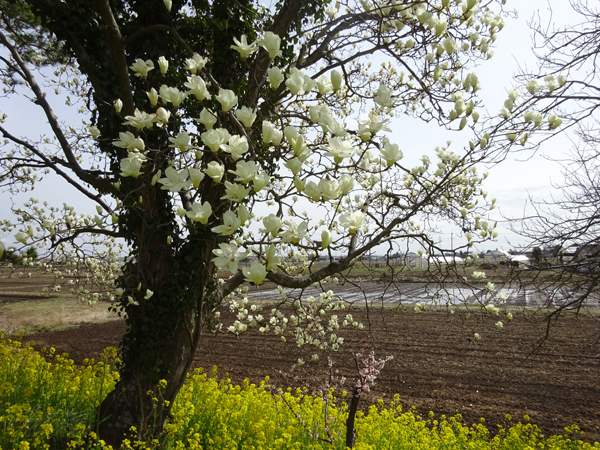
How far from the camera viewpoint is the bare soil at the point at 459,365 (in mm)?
6090

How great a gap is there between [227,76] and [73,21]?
117cm

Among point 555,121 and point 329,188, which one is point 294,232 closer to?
point 329,188

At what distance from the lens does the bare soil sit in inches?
240

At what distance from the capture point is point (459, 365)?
8438 mm

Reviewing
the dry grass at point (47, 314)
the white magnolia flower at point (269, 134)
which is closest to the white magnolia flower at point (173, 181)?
the white magnolia flower at point (269, 134)

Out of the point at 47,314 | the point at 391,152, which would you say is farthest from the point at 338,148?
the point at 47,314

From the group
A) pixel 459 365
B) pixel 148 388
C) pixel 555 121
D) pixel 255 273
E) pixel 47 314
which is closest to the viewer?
pixel 255 273

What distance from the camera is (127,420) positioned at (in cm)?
279

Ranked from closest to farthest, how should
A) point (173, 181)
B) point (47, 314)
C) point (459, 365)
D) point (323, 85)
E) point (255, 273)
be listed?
point (255, 273)
point (173, 181)
point (323, 85)
point (459, 365)
point (47, 314)

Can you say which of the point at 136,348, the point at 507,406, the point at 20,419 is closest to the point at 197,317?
the point at 136,348

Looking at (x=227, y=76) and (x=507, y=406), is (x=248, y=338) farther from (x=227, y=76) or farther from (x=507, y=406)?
(x=227, y=76)

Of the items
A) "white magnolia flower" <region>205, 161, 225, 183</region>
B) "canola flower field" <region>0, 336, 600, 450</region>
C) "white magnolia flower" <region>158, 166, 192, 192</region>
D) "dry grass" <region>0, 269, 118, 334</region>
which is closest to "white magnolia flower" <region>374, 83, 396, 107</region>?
"white magnolia flower" <region>205, 161, 225, 183</region>

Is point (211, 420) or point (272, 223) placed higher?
point (272, 223)

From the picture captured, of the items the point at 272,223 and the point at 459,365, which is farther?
the point at 459,365
